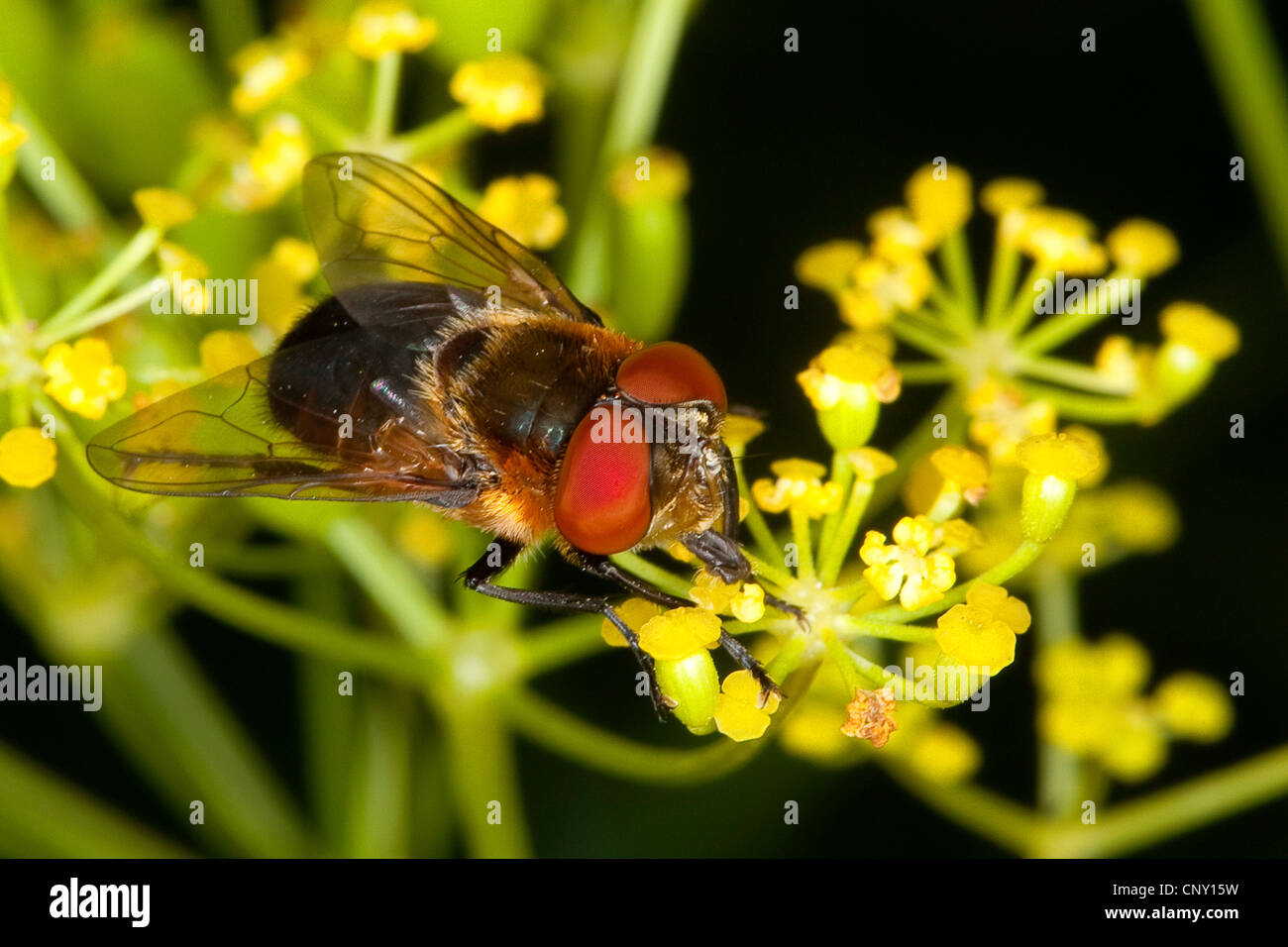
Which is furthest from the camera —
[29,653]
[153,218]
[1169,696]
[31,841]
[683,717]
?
[29,653]

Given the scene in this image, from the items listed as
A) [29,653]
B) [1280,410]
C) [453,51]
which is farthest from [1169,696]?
[29,653]

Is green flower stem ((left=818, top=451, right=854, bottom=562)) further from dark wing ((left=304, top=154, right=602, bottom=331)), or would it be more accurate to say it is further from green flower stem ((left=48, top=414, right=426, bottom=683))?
green flower stem ((left=48, top=414, right=426, bottom=683))

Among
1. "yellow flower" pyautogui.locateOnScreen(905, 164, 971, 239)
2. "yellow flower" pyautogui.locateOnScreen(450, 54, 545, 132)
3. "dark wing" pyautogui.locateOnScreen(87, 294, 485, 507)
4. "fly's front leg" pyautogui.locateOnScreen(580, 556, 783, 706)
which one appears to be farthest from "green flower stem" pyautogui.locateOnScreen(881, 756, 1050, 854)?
"yellow flower" pyautogui.locateOnScreen(450, 54, 545, 132)

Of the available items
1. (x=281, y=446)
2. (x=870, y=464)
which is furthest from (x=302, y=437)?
(x=870, y=464)

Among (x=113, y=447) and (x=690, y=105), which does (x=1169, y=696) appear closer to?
(x=690, y=105)

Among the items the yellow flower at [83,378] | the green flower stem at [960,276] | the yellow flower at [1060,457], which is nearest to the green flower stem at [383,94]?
the yellow flower at [83,378]

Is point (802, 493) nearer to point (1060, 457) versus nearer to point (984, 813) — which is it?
point (1060, 457)
